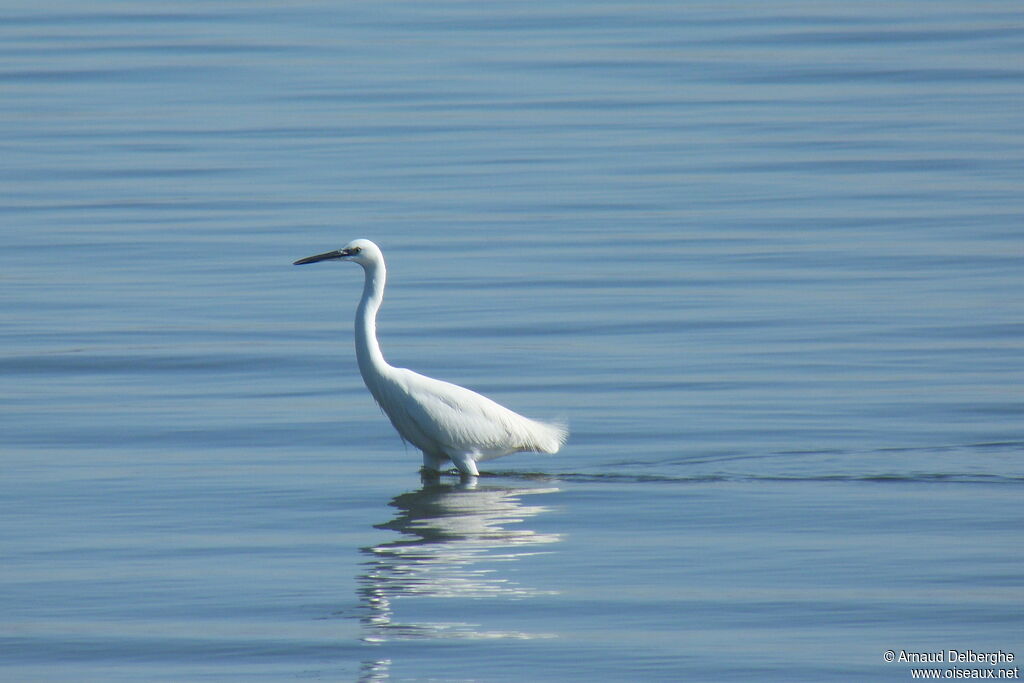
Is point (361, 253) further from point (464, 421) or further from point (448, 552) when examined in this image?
point (448, 552)

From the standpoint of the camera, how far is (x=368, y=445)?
13719mm

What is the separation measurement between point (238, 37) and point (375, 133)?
8954 mm

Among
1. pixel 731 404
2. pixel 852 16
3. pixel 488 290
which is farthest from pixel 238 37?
pixel 731 404

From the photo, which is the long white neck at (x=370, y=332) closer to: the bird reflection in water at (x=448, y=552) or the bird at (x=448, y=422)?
the bird at (x=448, y=422)

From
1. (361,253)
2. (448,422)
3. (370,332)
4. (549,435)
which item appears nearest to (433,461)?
(448,422)

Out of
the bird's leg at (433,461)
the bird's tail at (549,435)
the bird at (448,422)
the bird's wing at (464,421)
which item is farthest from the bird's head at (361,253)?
the bird's tail at (549,435)

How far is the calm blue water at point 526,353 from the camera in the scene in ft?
31.1

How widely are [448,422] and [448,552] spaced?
228cm

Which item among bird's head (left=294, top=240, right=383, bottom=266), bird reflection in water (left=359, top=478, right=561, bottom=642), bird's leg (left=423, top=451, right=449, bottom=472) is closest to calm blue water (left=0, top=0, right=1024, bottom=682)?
bird reflection in water (left=359, top=478, right=561, bottom=642)

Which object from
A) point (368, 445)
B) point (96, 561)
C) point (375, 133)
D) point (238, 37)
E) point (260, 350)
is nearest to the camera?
point (96, 561)

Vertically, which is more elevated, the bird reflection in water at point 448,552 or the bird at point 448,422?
the bird at point 448,422

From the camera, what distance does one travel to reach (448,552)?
35.2ft

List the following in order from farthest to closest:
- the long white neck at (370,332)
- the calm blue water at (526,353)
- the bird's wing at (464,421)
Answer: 1. the long white neck at (370,332)
2. the bird's wing at (464,421)
3. the calm blue water at (526,353)

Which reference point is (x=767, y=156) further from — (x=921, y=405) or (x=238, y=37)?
(x=238, y=37)
